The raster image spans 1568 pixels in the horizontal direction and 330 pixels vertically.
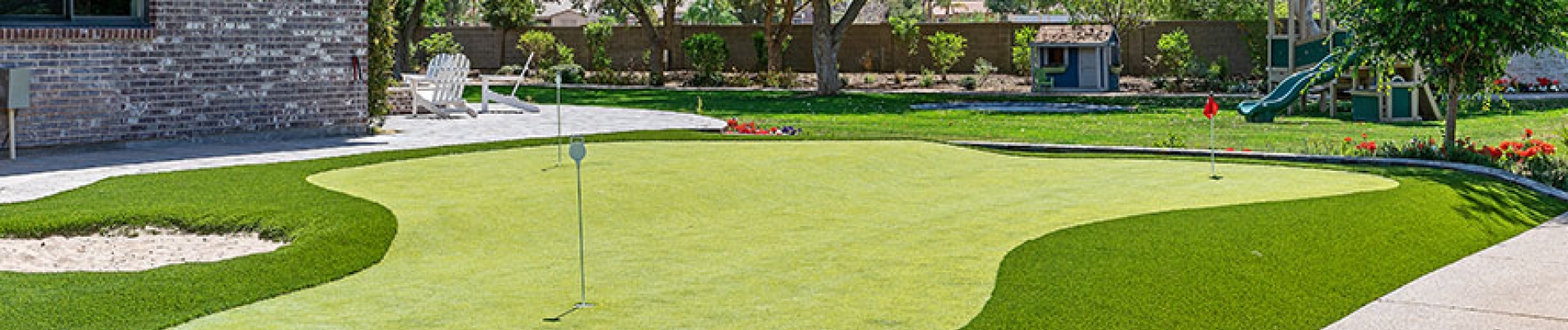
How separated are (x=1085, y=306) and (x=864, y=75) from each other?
29.7 metres

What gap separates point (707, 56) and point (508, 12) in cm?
776

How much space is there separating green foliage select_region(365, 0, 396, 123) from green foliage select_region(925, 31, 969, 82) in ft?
57.8

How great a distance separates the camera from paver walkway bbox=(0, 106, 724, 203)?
11609mm

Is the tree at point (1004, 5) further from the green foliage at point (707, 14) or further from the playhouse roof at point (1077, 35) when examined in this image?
the playhouse roof at point (1077, 35)

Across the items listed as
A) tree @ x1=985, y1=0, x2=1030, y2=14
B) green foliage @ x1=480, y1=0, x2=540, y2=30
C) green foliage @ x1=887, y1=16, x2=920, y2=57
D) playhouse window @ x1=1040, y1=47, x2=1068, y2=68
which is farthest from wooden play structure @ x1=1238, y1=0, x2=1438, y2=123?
tree @ x1=985, y1=0, x2=1030, y2=14

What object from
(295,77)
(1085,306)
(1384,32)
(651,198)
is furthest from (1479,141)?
(295,77)

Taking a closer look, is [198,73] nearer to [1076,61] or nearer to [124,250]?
[124,250]

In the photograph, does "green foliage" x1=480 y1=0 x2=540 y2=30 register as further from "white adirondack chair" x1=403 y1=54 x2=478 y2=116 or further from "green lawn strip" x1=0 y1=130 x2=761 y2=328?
"green lawn strip" x1=0 y1=130 x2=761 y2=328

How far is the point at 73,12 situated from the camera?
45.2ft

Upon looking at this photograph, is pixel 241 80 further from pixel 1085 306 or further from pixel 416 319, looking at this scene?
pixel 1085 306

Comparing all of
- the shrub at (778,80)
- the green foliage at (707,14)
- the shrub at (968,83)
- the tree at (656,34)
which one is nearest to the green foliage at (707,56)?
the tree at (656,34)

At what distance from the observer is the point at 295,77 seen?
51.8ft

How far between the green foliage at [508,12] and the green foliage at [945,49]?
1138 cm

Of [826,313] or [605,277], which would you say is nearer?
[826,313]
